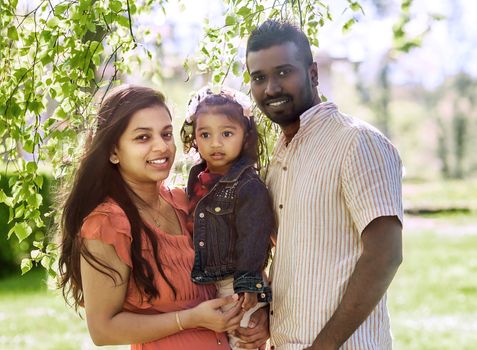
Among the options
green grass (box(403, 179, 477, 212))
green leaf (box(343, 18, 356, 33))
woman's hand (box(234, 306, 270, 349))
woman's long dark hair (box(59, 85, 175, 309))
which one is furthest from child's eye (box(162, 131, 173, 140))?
green grass (box(403, 179, 477, 212))

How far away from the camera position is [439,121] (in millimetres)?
40562

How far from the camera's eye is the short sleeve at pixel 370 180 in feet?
8.64

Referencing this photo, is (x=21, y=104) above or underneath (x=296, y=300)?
above

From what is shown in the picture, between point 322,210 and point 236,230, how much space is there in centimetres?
47

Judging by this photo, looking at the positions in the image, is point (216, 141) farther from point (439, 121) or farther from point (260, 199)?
point (439, 121)

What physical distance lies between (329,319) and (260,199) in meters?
0.52

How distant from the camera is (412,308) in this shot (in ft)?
34.7

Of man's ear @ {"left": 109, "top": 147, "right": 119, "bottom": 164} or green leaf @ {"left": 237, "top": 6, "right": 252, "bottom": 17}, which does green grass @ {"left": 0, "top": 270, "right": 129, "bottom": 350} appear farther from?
man's ear @ {"left": 109, "top": 147, "right": 119, "bottom": 164}

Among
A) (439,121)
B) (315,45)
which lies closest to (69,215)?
(315,45)

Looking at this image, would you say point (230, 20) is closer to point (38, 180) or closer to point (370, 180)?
point (38, 180)

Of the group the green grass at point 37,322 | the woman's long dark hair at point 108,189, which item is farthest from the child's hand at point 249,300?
the green grass at point 37,322

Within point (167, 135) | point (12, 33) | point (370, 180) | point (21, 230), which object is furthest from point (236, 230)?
point (12, 33)

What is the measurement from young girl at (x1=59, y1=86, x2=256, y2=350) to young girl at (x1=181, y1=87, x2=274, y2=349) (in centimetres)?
9

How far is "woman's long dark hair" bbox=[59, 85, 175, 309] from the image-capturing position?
307cm
